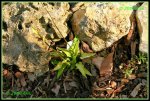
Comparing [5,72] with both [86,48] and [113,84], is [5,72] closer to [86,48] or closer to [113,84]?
[86,48]

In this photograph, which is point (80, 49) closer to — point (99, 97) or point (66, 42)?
point (66, 42)

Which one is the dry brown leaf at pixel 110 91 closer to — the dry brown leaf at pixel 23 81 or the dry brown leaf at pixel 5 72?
the dry brown leaf at pixel 23 81

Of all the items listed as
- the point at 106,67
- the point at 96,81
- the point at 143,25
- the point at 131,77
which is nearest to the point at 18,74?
the point at 96,81

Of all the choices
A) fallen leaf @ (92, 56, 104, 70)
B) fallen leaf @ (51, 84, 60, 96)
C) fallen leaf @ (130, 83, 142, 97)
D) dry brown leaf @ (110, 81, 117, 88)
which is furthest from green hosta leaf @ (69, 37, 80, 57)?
fallen leaf @ (130, 83, 142, 97)

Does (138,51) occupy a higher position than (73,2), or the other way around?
(73,2)

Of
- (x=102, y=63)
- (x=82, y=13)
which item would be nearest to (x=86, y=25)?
(x=82, y=13)

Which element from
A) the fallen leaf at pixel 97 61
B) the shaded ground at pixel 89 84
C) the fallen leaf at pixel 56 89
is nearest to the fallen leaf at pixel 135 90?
the shaded ground at pixel 89 84

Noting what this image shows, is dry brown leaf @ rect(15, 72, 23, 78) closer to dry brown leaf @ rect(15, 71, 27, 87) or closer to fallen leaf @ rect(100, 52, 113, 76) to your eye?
dry brown leaf @ rect(15, 71, 27, 87)
